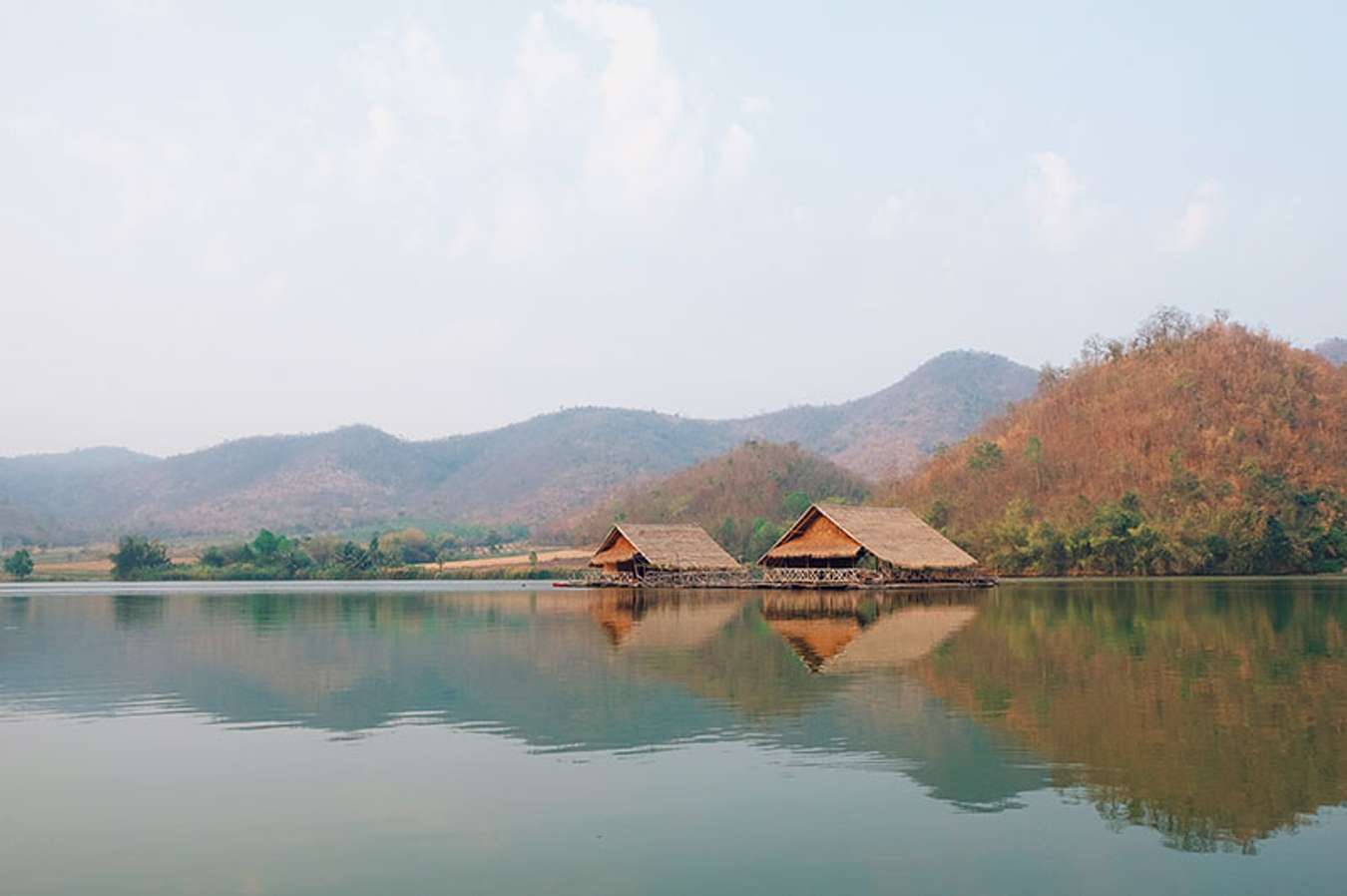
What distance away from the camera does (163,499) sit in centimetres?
17588

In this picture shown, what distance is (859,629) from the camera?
27.4 meters

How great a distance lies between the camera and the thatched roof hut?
2190 inches

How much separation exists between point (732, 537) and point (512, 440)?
114 m

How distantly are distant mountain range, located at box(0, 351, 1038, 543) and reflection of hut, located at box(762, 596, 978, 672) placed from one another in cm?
10909

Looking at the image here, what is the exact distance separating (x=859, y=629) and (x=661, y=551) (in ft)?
94.7

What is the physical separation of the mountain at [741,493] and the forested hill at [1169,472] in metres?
16.8

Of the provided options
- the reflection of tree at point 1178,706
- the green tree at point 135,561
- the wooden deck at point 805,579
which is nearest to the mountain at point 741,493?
the wooden deck at point 805,579

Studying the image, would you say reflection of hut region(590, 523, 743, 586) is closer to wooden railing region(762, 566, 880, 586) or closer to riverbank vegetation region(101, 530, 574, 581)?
wooden railing region(762, 566, 880, 586)

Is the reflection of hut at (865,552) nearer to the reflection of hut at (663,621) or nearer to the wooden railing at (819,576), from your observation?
the wooden railing at (819,576)

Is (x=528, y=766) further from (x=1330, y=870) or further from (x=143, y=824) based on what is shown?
(x=1330, y=870)

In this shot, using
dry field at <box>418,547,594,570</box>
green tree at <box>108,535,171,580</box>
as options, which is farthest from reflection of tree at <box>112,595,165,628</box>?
dry field at <box>418,547,594,570</box>

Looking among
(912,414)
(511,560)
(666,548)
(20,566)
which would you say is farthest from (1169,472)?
(912,414)

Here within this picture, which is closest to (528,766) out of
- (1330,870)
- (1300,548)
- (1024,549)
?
(1330,870)

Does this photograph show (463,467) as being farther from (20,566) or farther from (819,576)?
(819,576)
